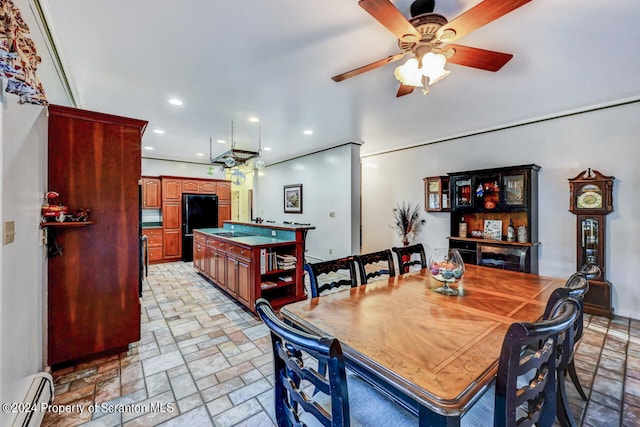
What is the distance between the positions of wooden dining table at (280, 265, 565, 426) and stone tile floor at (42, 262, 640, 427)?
0.88 m

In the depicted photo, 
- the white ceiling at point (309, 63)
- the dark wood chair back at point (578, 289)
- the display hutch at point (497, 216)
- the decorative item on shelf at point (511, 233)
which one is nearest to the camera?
the dark wood chair back at point (578, 289)

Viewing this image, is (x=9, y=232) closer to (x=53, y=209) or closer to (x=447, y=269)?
(x=53, y=209)

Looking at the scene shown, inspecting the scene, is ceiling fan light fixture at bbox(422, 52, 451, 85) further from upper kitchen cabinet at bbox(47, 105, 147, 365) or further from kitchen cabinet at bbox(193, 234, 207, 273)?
kitchen cabinet at bbox(193, 234, 207, 273)

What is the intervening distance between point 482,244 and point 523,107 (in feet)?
6.44

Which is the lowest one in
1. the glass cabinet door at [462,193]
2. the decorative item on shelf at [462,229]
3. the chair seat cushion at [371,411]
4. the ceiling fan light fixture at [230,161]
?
the chair seat cushion at [371,411]

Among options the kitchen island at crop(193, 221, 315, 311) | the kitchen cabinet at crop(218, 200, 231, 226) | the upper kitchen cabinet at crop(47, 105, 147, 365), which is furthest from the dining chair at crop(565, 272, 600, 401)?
the kitchen cabinet at crop(218, 200, 231, 226)

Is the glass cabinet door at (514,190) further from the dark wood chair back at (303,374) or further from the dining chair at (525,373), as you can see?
the dark wood chair back at (303,374)

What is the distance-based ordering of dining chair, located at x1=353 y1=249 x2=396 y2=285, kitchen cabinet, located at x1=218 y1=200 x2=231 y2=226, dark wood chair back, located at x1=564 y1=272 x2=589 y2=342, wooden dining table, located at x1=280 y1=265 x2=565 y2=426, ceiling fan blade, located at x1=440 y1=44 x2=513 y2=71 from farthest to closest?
kitchen cabinet, located at x1=218 y1=200 x2=231 y2=226
dining chair, located at x1=353 y1=249 x2=396 y2=285
ceiling fan blade, located at x1=440 y1=44 x2=513 y2=71
dark wood chair back, located at x1=564 y1=272 x2=589 y2=342
wooden dining table, located at x1=280 y1=265 x2=565 y2=426

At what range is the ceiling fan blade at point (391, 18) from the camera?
1337 millimetres

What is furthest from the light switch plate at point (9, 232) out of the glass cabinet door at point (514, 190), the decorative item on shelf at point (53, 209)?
the glass cabinet door at point (514, 190)

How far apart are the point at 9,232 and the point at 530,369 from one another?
7.79ft

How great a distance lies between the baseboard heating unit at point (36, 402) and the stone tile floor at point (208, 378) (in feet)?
0.27

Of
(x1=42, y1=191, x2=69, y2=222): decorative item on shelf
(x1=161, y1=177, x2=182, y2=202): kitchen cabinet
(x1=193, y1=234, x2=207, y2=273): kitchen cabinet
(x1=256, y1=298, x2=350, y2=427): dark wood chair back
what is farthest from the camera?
(x1=161, y1=177, x2=182, y2=202): kitchen cabinet

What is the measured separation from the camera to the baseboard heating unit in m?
1.49
